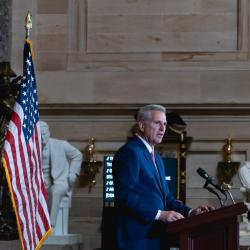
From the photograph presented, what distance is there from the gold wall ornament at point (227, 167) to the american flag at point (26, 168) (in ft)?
18.4

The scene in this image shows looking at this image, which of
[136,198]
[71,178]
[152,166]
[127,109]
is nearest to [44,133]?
[71,178]

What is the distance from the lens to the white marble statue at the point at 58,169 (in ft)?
37.3

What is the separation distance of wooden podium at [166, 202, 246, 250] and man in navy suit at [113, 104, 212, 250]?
0.33ft

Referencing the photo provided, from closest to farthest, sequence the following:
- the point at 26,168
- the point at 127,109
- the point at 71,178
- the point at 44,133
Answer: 1. the point at 26,168
2. the point at 44,133
3. the point at 71,178
4. the point at 127,109

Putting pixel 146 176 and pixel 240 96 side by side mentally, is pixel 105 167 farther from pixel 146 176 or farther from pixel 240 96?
pixel 146 176

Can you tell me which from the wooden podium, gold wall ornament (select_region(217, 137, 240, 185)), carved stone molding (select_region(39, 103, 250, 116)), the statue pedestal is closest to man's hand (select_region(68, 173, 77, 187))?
the statue pedestal

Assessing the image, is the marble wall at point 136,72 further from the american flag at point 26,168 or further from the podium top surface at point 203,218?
the podium top surface at point 203,218

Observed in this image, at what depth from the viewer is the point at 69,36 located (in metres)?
13.1

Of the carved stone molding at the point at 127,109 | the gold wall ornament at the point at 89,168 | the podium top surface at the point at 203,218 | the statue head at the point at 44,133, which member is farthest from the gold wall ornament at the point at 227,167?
the podium top surface at the point at 203,218

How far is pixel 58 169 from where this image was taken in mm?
11477

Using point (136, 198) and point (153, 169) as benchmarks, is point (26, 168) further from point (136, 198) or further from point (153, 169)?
point (136, 198)

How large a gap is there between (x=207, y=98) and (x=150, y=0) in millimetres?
1803

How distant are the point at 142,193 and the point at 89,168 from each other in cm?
703

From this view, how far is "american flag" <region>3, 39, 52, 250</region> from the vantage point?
263 inches
